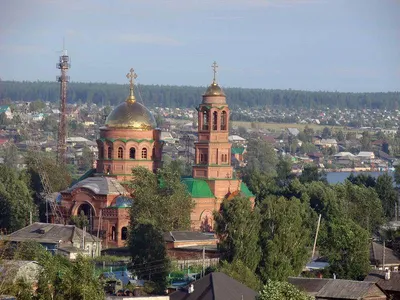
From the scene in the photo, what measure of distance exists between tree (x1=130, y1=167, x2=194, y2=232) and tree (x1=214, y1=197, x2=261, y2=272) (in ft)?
10.7

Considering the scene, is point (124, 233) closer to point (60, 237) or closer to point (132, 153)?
point (132, 153)

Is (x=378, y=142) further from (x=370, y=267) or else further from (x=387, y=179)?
(x=370, y=267)

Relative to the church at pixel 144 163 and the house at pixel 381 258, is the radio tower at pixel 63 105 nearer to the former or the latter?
the church at pixel 144 163

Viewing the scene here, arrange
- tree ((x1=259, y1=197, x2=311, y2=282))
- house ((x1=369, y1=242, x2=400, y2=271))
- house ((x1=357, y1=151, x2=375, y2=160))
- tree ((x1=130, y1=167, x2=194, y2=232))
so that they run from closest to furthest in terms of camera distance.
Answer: tree ((x1=259, y1=197, x2=311, y2=282)) → house ((x1=369, y1=242, x2=400, y2=271)) → tree ((x1=130, y1=167, x2=194, y2=232)) → house ((x1=357, y1=151, x2=375, y2=160))

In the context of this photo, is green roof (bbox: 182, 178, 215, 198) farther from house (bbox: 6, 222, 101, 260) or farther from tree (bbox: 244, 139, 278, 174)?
tree (bbox: 244, 139, 278, 174)

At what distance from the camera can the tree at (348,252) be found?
4478 cm

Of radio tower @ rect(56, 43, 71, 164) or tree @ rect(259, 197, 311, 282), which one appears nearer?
tree @ rect(259, 197, 311, 282)

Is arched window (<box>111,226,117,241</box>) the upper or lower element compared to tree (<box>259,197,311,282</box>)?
lower

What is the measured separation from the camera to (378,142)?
163m

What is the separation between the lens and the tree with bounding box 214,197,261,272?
1767 inches

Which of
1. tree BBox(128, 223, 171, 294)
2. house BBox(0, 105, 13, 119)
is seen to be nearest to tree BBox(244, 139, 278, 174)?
house BBox(0, 105, 13, 119)

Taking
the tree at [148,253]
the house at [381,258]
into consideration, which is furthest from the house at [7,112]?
the tree at [148,253]

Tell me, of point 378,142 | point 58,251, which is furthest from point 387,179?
point 378,142

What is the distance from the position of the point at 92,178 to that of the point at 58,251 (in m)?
8.92
